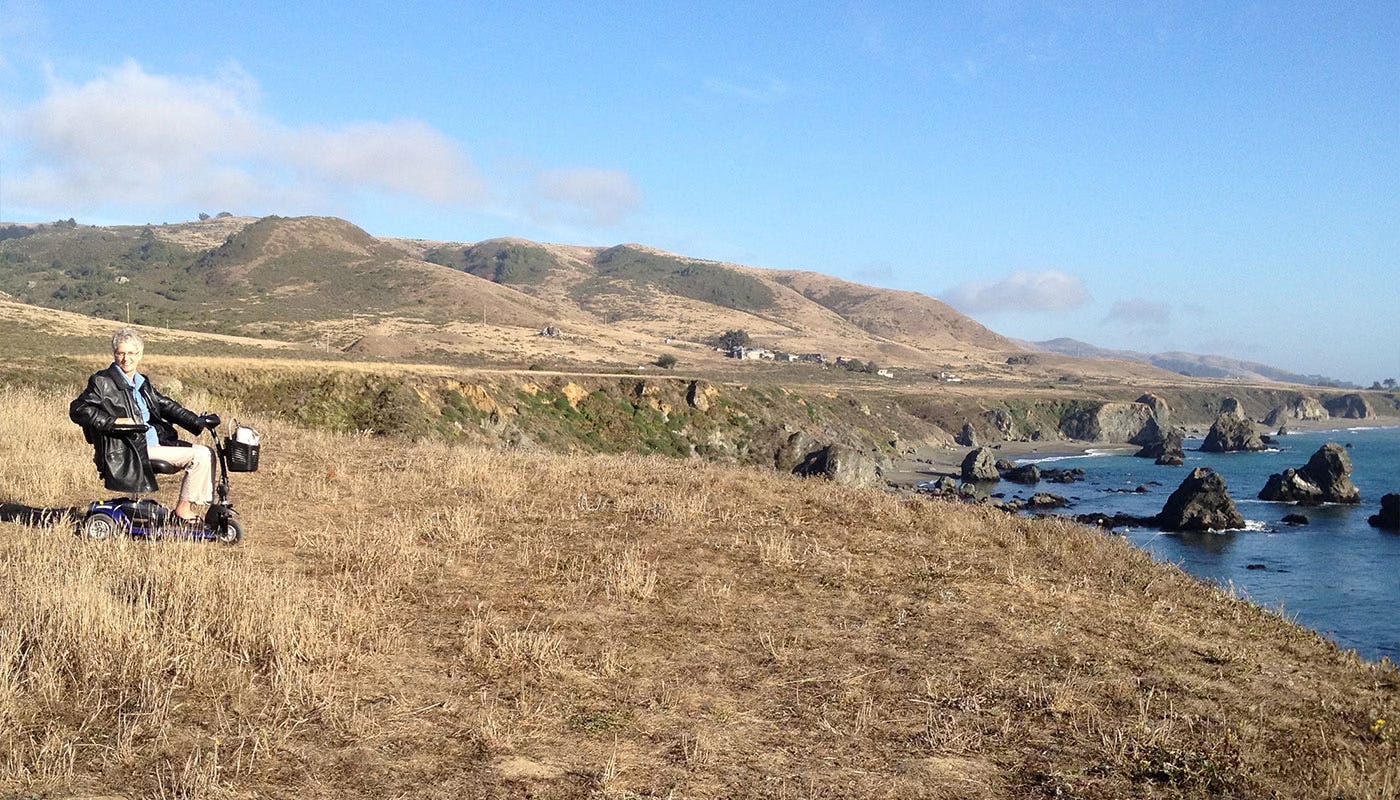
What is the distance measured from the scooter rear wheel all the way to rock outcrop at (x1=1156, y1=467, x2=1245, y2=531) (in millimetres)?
46866

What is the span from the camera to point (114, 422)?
8.61 meters

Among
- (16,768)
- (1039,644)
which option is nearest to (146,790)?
(16,768)

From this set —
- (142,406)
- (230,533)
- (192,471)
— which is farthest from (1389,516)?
(142,406)

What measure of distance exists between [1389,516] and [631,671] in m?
54.8

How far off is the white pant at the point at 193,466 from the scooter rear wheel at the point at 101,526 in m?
0.61

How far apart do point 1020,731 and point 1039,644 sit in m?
2.02

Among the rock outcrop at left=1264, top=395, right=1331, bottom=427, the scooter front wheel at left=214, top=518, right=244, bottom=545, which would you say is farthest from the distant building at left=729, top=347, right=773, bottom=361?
the scooter front wheel at left=214, top=518, right=244, bottom=545

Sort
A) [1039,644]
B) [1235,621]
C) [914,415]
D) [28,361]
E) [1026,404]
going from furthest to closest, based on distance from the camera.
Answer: [1026,404] → [914,415] → [28,361] → [1235,621] → [1039,644]

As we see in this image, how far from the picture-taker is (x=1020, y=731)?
6.41 meters

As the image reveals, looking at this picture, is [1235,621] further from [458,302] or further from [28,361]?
[458,302]

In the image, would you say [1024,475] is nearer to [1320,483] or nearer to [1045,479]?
[1045,479]

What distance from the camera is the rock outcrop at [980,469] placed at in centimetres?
6406

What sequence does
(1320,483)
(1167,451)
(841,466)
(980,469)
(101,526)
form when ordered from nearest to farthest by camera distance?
1. (101,526)
2. (841,466)
3. (1320,483)
4. (980,469)
5. (1167,451)

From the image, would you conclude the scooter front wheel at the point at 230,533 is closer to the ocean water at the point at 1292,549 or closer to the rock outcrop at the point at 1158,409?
the ocean water at the point at 1292,549
